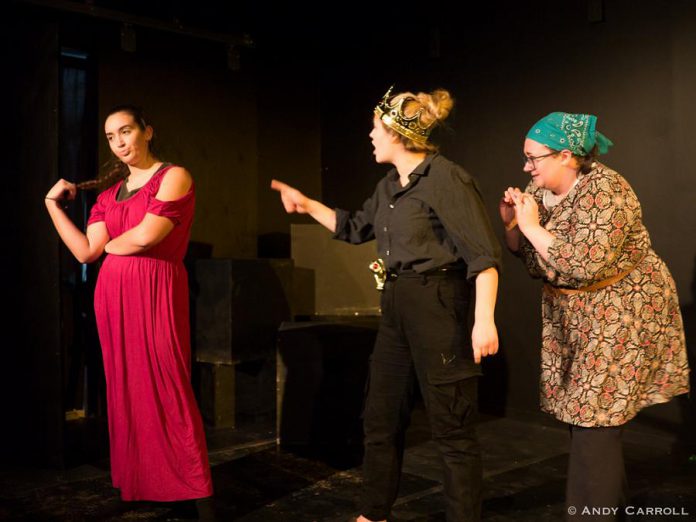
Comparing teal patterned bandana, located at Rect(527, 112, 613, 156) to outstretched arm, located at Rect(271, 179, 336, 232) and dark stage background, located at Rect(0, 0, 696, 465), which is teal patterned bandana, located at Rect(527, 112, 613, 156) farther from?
dark stage background, located at Rect(0, 0, 696, 465)

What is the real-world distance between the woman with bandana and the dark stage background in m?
1.56

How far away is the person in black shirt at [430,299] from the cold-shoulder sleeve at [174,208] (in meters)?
0.74

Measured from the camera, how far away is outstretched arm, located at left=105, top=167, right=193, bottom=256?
2.79 meters

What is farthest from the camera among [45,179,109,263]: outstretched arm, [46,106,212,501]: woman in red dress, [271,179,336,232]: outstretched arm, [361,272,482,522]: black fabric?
[45,179,109,263]: outstretched arm

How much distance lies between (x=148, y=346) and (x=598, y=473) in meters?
1.59

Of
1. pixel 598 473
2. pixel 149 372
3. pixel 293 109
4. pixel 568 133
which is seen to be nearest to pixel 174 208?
pixel 149 372

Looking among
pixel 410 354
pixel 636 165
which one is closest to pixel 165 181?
pixel 410 354

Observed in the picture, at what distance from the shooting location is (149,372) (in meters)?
2.86

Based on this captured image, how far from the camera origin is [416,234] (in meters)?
2.47

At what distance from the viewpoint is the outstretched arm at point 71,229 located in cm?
299

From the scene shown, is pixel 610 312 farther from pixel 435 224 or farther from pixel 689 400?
pixel 689 400

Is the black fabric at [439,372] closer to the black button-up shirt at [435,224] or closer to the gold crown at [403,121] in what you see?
the black button-up shirt at [435,224]

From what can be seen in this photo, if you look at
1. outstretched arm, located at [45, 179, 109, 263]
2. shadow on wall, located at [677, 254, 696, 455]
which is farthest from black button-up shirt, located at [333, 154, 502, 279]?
shadow on wall, located at [677, 254, 696, 455]

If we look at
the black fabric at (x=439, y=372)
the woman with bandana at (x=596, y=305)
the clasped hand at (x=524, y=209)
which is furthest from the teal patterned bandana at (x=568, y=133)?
the black fabric at (x=439, y=372)
